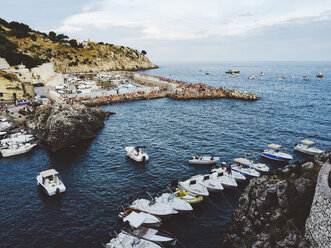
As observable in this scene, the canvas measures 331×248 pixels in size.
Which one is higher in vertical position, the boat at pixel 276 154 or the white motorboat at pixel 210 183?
the boat at pixel 276 154

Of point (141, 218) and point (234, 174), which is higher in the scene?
point (141, 218)

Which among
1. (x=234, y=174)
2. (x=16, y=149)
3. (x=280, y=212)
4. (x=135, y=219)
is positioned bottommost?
(x=234, y=174)

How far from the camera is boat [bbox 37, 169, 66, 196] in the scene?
31.6 metres

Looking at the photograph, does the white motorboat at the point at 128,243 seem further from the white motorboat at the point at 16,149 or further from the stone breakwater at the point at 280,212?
the white motorboat at the point at 16,149

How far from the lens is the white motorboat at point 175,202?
27.1m

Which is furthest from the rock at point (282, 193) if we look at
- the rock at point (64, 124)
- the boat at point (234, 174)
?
the rock at point (64, 124)

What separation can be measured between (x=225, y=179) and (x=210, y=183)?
280 cm

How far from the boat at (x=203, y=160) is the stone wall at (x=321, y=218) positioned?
76.6 feet

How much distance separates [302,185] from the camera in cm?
1927

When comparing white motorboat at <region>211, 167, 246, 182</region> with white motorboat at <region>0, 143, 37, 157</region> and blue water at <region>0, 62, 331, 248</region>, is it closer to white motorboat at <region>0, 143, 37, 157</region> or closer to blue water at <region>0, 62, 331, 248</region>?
blue water at <region>0, 62, 331, 248</region>

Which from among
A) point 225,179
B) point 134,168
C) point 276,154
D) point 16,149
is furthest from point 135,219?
point 16,149

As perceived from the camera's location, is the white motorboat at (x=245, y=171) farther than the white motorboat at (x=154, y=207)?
Yes

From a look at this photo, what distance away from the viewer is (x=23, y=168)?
3950cm

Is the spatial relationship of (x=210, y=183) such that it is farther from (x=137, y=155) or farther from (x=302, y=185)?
(x=137, y=155)
